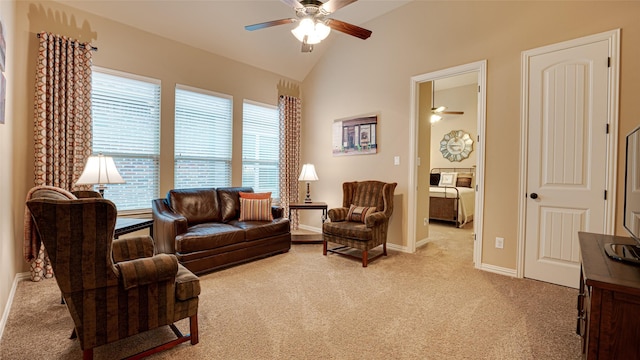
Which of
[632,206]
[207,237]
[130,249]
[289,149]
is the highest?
[289,149]

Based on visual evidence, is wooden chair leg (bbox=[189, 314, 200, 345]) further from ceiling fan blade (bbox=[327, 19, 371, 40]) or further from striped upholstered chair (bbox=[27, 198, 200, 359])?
ceiling fan blade (bbox=[327, 19, 371, 40])

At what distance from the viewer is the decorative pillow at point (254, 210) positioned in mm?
3936

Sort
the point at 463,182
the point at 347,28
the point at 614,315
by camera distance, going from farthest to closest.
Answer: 1. the point at 463,182
2. the point at 347,28
3. the point at 614,315

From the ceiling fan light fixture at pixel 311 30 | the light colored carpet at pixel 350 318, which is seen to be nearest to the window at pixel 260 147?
the light colored carpet at pixel 350 318

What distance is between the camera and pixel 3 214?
7.52 ft

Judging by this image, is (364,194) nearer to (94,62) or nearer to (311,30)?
(311,30)

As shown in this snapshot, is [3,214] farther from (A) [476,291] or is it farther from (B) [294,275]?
(A) [476,291]

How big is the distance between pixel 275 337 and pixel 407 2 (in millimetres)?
4342

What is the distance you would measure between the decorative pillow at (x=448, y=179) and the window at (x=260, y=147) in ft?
14.3

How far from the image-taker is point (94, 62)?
3314 millimetres

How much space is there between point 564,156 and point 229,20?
444 centimetres

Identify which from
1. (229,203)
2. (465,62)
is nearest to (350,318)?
(229,203)

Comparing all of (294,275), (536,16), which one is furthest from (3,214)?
(536,16)

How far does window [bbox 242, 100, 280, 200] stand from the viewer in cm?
493
